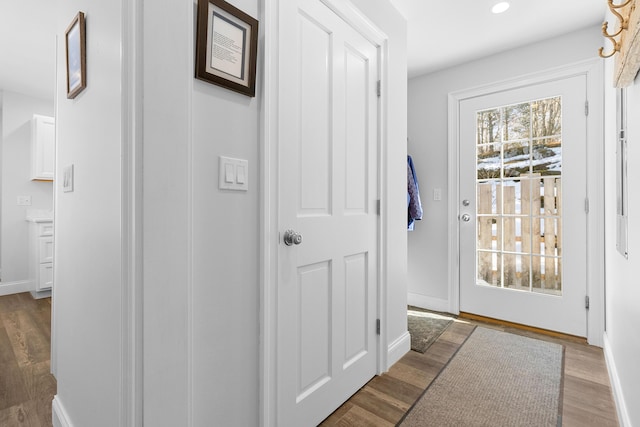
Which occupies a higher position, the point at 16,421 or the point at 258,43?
the point at 258,43

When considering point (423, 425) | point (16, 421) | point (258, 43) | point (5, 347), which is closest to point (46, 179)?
point (5, 347)

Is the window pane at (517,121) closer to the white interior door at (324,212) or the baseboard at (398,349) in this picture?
the white interior door at (324,212)

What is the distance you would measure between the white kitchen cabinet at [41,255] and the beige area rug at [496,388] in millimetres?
4007

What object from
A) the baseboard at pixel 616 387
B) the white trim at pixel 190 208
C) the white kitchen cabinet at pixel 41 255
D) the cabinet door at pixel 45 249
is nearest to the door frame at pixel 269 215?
the white trim at pixel 190 208

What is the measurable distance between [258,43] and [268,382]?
1.26 meters

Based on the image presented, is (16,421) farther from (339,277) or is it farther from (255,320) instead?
(339,277)

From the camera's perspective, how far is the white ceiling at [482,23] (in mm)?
2168

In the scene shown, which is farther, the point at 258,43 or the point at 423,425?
the point at 423,425

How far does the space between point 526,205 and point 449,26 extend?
1.52 meters

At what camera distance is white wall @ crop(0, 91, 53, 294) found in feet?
12.6

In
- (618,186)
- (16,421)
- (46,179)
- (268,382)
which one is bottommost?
(16,421)

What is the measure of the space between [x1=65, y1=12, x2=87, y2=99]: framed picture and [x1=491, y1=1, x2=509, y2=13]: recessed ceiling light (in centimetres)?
232

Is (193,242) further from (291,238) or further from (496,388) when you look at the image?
(496,388)

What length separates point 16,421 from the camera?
5.15 feet
